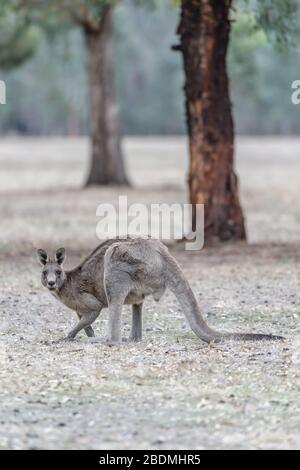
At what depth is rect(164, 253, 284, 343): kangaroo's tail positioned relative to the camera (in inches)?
301

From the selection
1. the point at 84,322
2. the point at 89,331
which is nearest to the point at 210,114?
the point at 89,331

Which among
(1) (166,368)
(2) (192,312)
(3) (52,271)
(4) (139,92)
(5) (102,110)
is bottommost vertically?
(1) (166,368)

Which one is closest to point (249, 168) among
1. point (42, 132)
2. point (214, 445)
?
point (214, 445)

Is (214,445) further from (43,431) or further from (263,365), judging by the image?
(263,365)

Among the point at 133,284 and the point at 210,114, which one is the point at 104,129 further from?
the point at 133,284

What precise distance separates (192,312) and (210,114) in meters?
6.12

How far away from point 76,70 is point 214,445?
59.6m

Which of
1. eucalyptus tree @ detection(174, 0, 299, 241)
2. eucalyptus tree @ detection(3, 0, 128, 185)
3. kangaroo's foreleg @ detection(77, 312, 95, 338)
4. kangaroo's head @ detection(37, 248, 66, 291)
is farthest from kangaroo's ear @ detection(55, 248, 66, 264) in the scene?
eucalyptus tree @ detection(3, 0, 128, 185)

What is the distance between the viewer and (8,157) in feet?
151

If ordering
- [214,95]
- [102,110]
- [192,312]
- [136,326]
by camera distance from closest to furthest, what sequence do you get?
A: 1. [192,312]
2. [136,326]
3. [214,95]
4. [102,110]

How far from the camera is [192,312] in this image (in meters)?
7.69

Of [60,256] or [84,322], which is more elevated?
[60,256]

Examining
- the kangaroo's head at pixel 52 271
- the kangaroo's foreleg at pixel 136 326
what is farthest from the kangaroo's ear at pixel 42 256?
the kangaroo's foreleg at pixel 136 326

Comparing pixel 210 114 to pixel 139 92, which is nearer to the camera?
pixel 210 114
